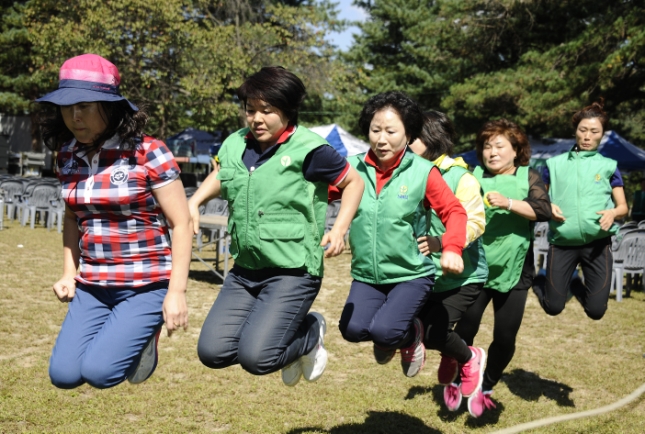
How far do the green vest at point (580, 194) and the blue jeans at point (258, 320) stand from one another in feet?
8.29

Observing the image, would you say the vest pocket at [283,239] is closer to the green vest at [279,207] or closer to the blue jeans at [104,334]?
the green vest at [279,207]

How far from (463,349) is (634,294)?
8474 millimetres

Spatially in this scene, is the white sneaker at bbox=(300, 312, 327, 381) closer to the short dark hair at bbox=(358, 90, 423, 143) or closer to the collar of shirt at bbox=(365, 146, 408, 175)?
the collar of shirt at bbox=(365, 146, 408, 175)

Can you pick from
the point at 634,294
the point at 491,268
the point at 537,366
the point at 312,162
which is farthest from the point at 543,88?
the point at 312,162

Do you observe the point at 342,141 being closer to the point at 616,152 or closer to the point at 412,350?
the point at 616,152

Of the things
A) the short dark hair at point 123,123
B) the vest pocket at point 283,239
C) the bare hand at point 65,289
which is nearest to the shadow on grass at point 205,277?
the bare hand at point 65,289

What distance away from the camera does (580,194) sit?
550 cm

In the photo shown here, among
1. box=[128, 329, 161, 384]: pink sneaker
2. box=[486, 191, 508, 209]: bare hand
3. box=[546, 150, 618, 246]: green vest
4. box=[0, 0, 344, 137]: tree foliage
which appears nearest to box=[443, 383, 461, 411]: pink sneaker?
box=[486, 191, 508, 209]: bare hand

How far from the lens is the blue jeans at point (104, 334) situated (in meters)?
3.41

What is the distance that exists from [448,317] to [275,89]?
1.88m

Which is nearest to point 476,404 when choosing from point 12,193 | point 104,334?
point 104,334

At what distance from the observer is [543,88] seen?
20.4m

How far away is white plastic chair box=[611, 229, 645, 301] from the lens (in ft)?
36.9

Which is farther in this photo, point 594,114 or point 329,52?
point 329,52
